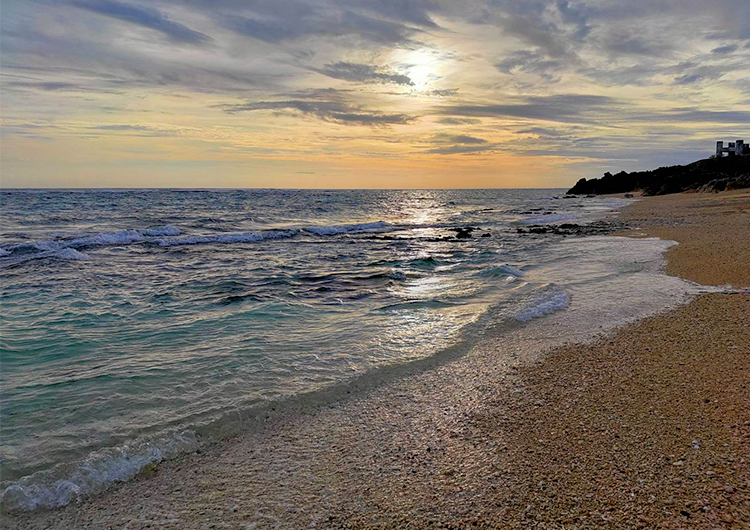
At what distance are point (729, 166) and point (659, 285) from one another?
68070mm

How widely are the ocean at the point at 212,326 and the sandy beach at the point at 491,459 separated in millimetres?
525

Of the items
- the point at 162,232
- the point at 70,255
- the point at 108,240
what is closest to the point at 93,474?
the point at 70,255

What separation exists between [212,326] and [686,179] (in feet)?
216

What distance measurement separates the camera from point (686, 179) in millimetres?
57656

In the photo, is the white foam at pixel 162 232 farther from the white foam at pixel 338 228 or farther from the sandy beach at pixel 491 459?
the sandy beach at pixel 491 459

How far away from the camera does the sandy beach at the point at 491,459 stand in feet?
10.0

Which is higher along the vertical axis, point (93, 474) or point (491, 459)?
point (491, 459)

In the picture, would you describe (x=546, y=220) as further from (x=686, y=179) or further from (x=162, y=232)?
(x=686, y=179)

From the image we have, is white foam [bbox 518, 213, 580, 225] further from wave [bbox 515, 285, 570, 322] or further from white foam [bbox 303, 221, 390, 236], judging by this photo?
wave [bbox 515, 285, 570, 322]

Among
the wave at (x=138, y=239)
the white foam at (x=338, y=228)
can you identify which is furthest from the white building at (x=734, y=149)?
the wave at (x=138, y=239)

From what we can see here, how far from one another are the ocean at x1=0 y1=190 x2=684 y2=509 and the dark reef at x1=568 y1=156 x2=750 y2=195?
1538 inches

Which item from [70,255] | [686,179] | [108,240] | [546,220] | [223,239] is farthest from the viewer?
[686,179]

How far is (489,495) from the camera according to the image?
10.6 feet

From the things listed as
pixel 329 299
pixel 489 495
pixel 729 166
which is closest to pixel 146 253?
pixel 329 299
